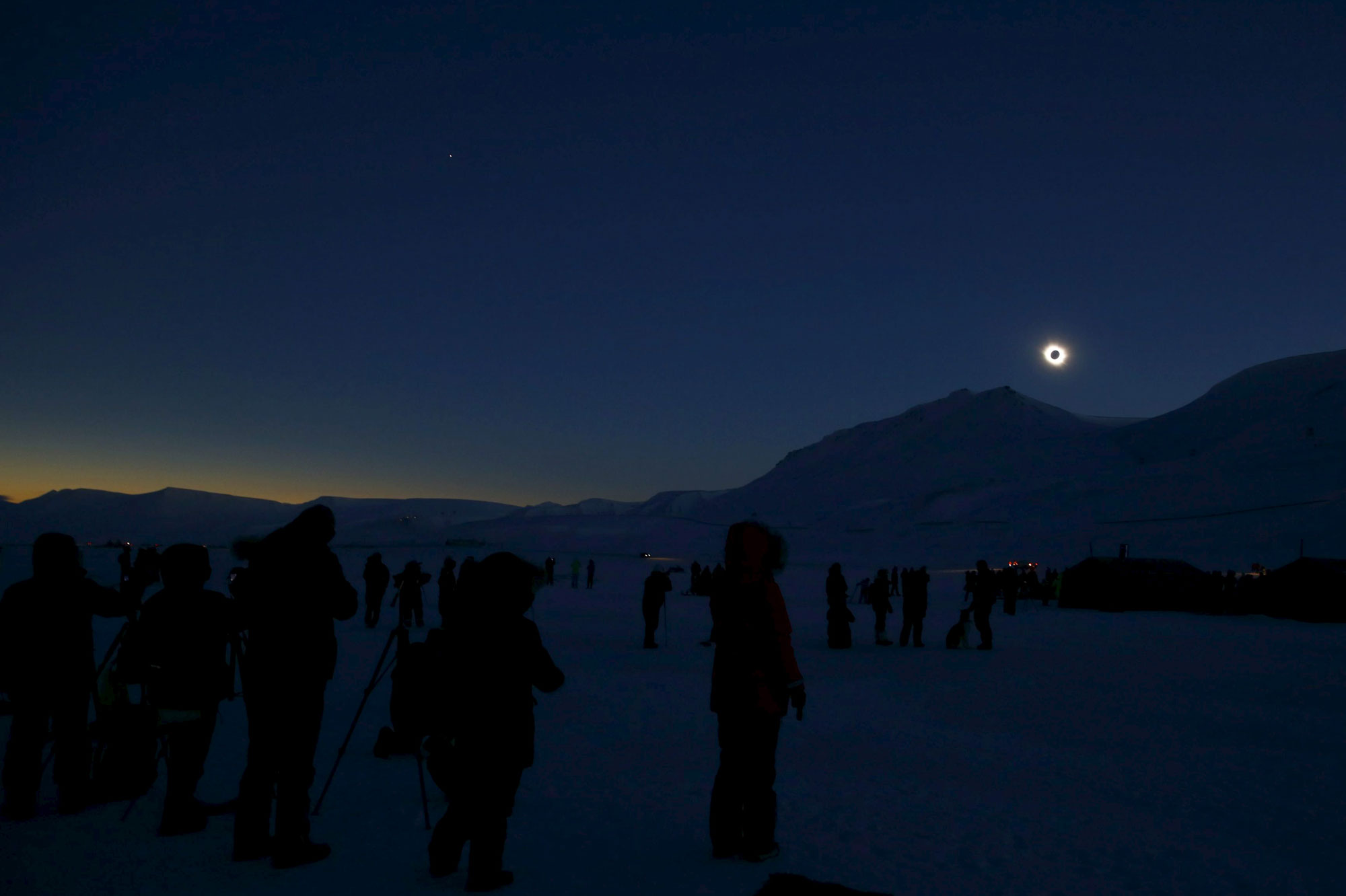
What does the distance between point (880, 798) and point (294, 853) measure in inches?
153

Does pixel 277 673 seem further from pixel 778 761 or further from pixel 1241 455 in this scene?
pixel 1241 455

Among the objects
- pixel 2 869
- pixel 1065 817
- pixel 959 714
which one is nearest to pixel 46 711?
pixel 2 869

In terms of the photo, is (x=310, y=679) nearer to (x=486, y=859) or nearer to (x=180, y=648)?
(x=180, y=648)

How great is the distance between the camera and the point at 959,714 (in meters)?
9.55

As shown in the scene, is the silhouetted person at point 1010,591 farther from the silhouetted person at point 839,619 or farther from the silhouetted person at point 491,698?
the silhouetted person at point 491,698

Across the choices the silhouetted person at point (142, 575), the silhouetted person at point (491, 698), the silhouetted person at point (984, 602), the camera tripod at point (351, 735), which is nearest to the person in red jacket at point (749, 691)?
the silhouetted person at point (491, 698)

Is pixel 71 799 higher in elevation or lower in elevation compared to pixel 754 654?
lower

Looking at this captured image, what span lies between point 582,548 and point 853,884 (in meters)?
112

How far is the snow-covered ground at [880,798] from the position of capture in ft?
14.8

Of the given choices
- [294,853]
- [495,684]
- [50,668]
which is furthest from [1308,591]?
[50,668]

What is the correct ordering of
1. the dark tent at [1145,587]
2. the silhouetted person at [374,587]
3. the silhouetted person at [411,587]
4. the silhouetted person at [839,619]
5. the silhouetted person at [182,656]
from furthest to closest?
the dark tent at [1145,587] < the silhouetted person at [374,587] < the silhouetted person at [839,619] < the silhouetted person at [411,587] < the silhouetted person at [182,656]

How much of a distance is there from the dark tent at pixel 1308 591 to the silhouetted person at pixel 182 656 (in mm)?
30054

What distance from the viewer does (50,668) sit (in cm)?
527

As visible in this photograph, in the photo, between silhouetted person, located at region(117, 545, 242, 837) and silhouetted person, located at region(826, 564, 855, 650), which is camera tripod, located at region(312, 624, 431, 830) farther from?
silhouetted person, located at region(826, 564, 855, 650)
